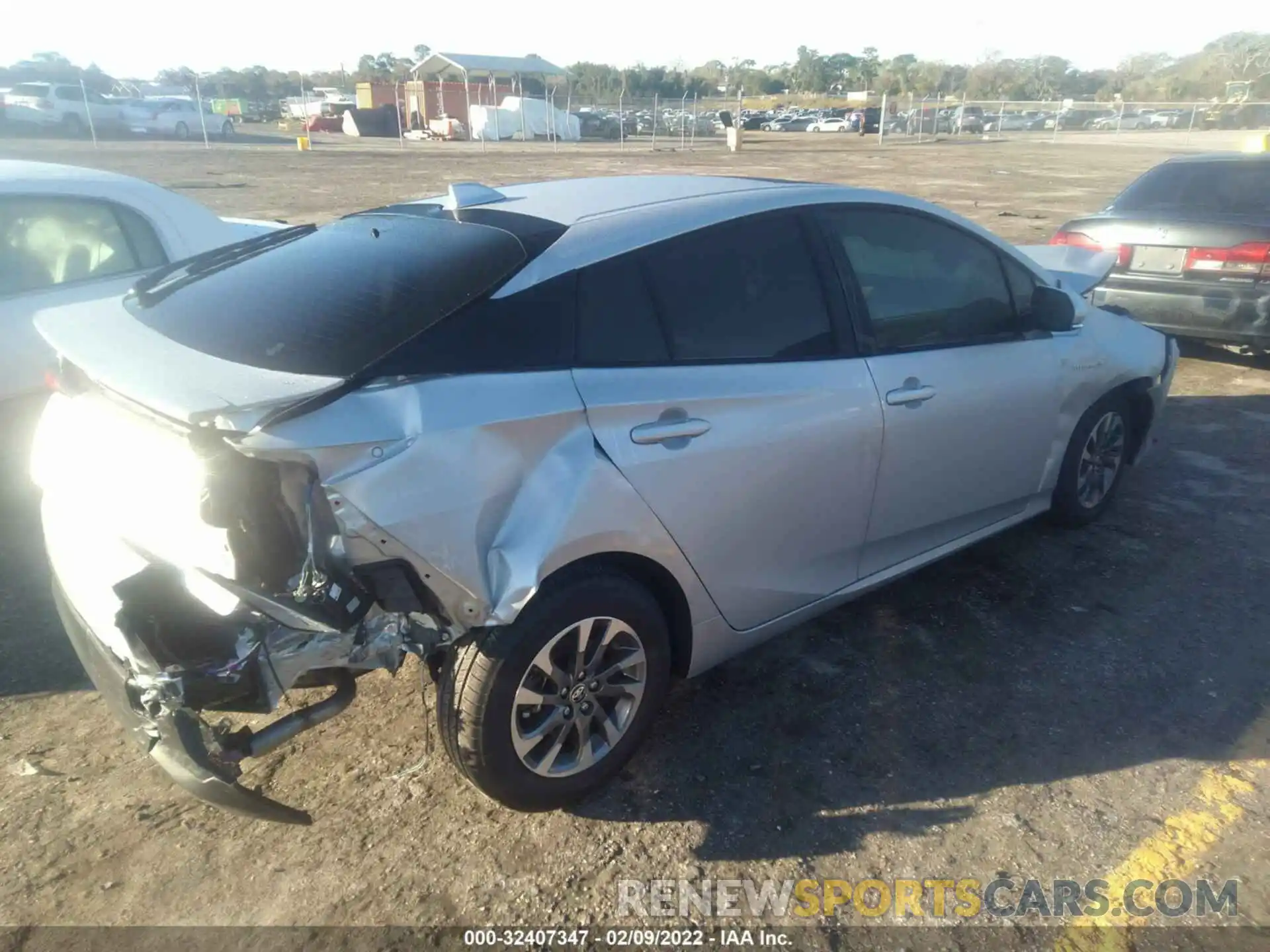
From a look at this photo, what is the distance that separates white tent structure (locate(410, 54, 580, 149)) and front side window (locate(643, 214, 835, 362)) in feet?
129

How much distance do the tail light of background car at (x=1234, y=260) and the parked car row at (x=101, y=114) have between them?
116 feet

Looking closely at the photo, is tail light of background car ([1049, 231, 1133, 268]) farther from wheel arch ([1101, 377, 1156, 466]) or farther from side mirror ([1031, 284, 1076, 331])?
side mirror ([1031, 284, 1076, 331])

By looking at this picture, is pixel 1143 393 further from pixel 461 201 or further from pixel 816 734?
pixel 461 201

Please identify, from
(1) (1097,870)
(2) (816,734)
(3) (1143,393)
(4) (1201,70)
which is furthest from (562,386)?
(4) (1201,70)

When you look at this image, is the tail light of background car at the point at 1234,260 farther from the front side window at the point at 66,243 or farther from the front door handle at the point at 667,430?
the front side window at the point at 66,243

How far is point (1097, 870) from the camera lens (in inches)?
105

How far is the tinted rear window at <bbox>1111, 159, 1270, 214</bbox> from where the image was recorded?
23.7 feet

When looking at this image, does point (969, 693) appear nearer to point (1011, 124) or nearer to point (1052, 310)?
point (1052, 310)

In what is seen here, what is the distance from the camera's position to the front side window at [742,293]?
2.97 metres

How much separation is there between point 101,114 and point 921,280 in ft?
135

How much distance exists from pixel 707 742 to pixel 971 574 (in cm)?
178

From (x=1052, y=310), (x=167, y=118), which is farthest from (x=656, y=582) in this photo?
(x=167, y=118)

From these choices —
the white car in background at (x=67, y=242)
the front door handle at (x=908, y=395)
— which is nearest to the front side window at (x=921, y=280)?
the front door handle at (x=908, y=395)

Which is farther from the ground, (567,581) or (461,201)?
(461,201)
